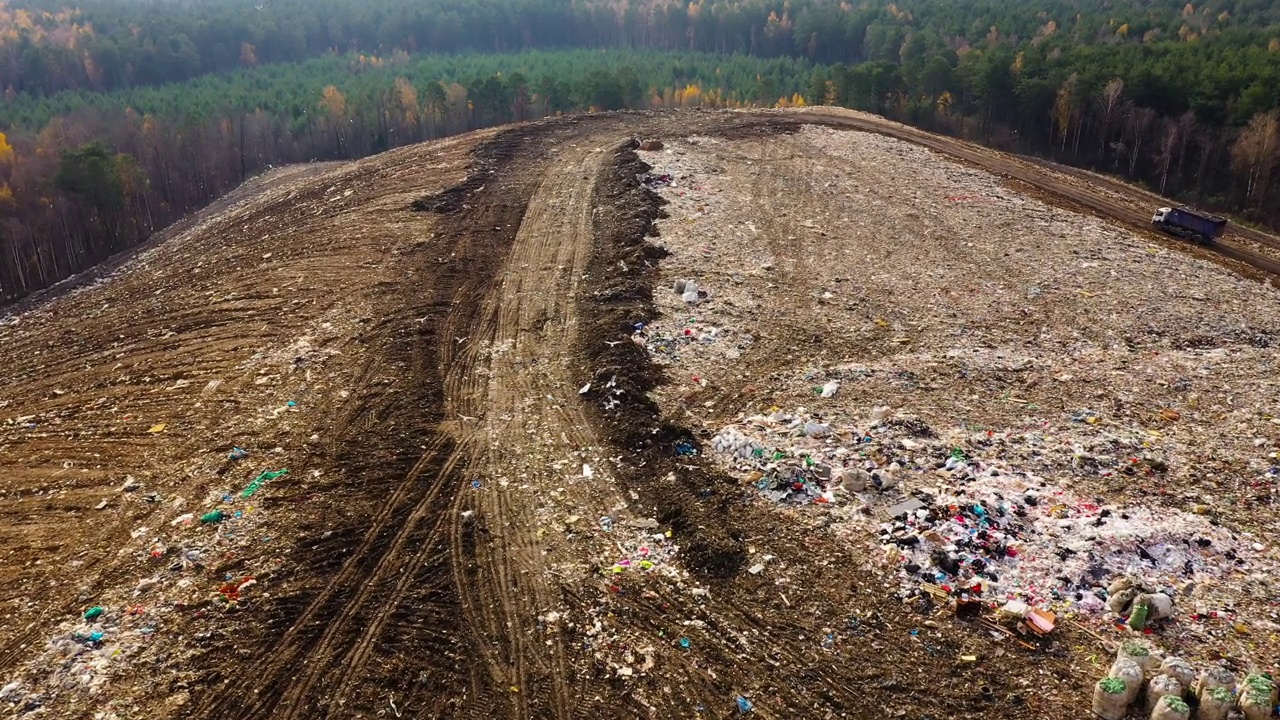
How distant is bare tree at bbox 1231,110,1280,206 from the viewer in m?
26.2

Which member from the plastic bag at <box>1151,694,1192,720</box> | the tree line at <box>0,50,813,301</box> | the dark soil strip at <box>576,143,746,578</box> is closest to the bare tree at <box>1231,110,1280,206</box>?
the tree line at <box>0,50,813,301</box>

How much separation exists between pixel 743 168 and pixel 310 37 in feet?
222

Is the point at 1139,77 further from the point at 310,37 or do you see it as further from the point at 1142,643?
the point at 310,37

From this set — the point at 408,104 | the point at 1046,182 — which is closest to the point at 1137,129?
the point at 1046,182

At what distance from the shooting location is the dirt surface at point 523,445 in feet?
22.7

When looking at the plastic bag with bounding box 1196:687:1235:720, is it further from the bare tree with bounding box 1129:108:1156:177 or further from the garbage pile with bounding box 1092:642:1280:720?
the bare tree with bounding box 1129:108:1156:177

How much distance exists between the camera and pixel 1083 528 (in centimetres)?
818

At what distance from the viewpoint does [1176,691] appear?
246 inches

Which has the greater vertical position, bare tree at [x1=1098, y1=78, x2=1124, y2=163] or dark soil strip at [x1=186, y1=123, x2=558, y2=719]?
bare tree at [x1=1098, y1=78, x2=1124, y2=163]

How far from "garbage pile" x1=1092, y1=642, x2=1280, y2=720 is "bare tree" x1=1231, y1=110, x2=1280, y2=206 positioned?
85.9 feet

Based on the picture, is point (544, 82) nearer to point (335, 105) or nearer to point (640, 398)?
point (335, 105)

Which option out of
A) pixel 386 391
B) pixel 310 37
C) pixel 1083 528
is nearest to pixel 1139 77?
pixel 1083 528

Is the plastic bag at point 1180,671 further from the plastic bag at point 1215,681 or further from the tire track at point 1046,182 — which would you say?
the tire track at point 1046,182

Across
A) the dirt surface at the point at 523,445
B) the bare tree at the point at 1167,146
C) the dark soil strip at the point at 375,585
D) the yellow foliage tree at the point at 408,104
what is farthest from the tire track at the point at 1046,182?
the yellow foliage tree at the point at 408,104
